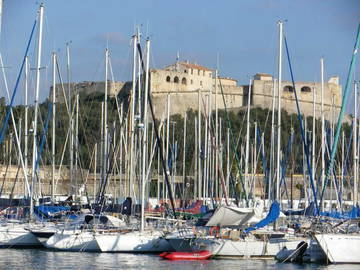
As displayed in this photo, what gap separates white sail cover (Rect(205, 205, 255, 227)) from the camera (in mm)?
28266

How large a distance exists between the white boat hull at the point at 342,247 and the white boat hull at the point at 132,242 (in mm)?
6085

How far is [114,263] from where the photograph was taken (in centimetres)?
2716

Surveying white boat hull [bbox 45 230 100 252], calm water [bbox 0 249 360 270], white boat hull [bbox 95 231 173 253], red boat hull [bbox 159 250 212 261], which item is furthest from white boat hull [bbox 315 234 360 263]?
white boat hull [bbox 45 230 100 252]

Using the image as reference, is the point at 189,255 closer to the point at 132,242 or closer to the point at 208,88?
the point at 132,242

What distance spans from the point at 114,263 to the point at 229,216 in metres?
4.03

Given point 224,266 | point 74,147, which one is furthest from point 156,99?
point 224,266

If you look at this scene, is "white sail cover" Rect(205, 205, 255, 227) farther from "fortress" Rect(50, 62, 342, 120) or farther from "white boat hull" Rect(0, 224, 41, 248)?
"fortress" Rect(50, 62, 342, 120)

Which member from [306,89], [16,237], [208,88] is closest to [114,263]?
[16,237]

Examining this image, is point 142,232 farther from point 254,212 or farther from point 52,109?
point 52,109

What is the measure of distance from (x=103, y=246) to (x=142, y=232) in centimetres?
139

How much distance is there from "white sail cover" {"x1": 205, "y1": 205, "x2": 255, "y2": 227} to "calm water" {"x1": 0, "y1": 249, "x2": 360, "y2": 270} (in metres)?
1.30

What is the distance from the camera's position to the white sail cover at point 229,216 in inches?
1113

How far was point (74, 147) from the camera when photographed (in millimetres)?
38719

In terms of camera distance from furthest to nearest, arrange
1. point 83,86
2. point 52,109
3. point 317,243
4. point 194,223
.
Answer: point 83,86, point 52,109, point 194,223, point 317,243
